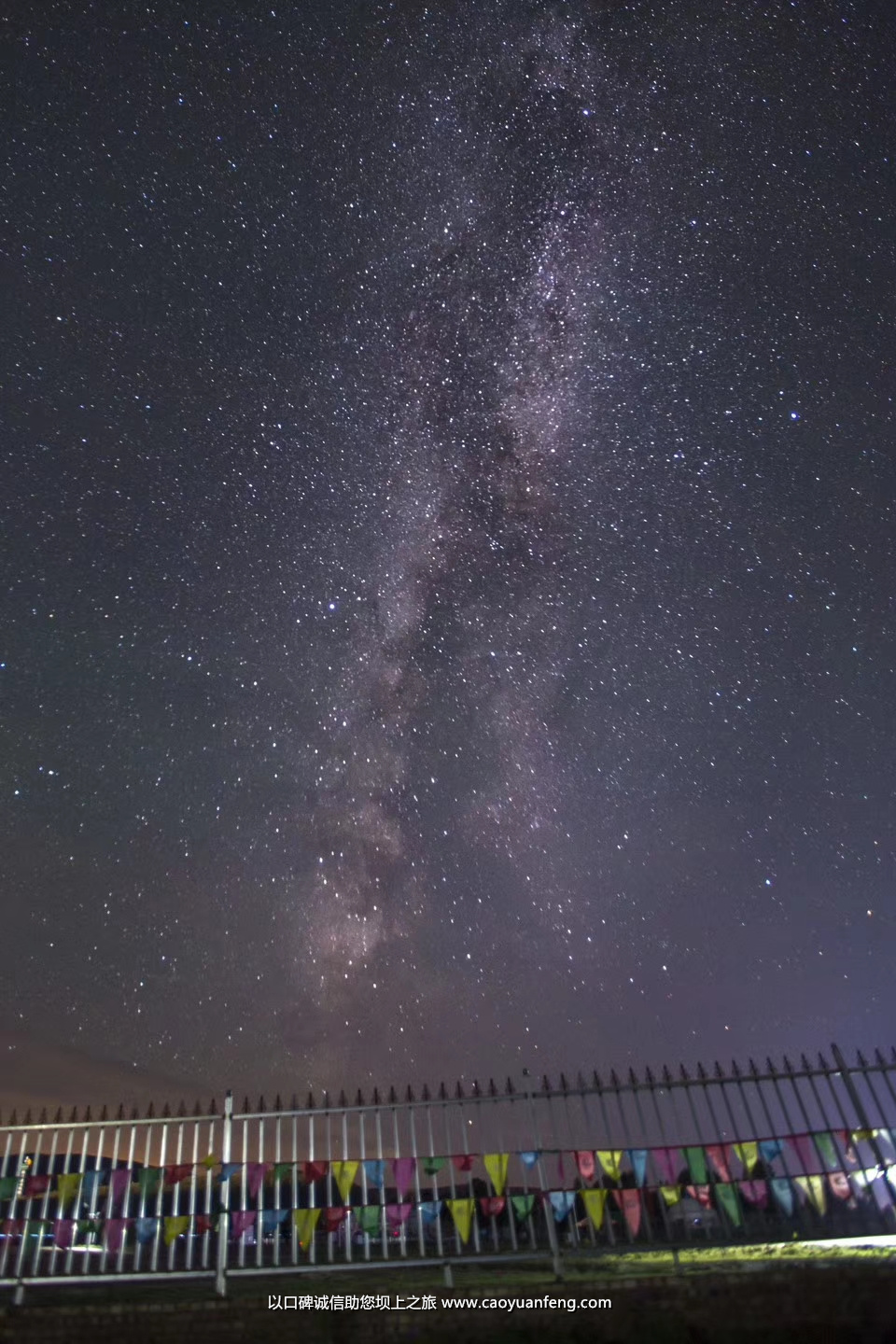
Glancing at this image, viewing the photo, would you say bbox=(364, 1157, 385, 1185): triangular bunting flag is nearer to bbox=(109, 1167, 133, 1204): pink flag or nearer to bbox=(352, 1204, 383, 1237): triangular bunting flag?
bbox=(352, 1204, 383, 1237): triangular bunting flag

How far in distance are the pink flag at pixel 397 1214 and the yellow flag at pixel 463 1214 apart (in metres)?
0.58

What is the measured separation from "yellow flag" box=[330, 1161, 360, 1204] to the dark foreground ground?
6.38ft

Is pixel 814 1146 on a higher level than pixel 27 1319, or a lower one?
higher

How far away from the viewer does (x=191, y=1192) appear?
11.5 m

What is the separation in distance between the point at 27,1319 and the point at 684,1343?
22.8 ft

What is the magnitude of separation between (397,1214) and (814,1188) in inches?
218

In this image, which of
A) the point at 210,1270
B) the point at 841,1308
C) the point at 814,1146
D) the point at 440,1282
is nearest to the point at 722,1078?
the point at 814,1146

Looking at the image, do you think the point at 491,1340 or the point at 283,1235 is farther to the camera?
the point at 283,1235

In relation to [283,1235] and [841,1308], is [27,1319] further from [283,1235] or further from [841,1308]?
[841,1308]

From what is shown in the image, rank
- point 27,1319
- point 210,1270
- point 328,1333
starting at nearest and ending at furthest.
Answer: point 328,1333
point 27,1319
point 210,1270

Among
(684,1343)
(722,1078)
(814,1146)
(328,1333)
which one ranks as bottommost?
(684,1343)

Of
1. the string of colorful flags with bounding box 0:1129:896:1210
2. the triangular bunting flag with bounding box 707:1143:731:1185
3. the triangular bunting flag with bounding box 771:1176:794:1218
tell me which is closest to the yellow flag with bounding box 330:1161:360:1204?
the string of colorful flags with bounding box 0:1129:896:1210

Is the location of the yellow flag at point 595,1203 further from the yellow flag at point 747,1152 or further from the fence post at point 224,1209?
the fence post at point 224,1209

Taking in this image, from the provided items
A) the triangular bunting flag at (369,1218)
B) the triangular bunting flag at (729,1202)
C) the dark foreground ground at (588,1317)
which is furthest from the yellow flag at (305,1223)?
the triangular bunting flag at (729,1202)
